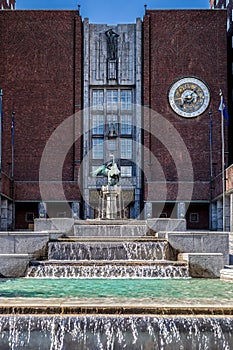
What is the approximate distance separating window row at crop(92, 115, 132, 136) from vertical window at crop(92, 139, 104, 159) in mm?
672

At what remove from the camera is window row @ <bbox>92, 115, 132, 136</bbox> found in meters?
47.6

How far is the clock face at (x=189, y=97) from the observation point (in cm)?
4697

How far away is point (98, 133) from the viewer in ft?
157

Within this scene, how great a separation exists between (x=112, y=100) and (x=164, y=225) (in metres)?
24.7

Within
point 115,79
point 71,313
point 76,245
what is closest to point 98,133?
point 115,79

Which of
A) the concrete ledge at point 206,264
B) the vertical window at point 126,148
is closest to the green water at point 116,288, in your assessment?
the concrete ledge at point 206,264

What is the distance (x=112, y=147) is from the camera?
47.5 meters

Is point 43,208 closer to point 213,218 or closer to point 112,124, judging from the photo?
point 112,124

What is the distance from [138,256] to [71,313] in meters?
9.51

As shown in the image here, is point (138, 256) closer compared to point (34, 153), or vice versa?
point (138, 256)

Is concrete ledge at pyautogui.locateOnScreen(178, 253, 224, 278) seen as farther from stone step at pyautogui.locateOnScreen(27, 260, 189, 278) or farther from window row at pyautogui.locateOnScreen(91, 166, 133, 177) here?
window row at pyautogui.locateOnScreen(91, 166, 133, 177)

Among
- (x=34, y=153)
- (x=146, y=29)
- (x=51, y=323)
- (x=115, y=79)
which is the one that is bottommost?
(x=51, y=323)

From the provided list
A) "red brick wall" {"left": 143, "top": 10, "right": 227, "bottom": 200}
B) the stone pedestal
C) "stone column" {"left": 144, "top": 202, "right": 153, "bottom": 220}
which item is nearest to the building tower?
"red brick wall" {"left": 143, "top": 10, "right": 227, "bottom": 200}

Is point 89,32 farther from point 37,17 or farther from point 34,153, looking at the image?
point 34,153
